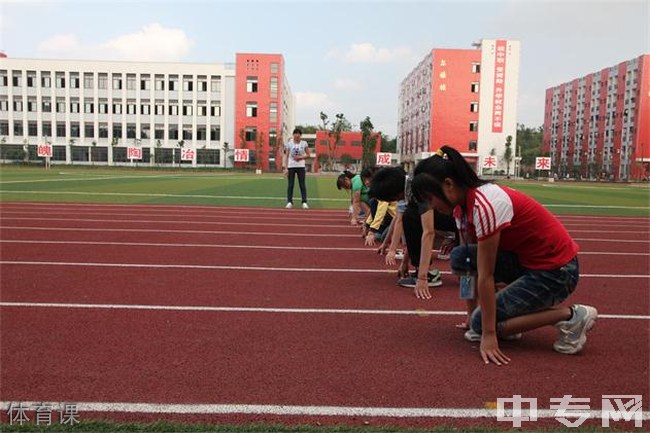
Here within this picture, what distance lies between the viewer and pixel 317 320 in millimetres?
3912

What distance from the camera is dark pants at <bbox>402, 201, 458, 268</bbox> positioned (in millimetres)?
4660

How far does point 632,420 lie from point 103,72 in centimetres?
6945

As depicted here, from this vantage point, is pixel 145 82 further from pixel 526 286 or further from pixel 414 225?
pixel 526 286

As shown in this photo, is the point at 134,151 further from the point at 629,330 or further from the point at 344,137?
the point at 629,330

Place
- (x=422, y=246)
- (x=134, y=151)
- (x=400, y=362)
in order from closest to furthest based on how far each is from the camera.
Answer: (x=400, y=362)
(x=422, y=246)
(x=134, y=151)

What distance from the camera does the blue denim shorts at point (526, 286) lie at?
10.3 feet

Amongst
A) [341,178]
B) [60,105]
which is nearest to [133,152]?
[60,105]

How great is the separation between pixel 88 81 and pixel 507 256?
227 ft

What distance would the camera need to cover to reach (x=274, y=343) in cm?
338

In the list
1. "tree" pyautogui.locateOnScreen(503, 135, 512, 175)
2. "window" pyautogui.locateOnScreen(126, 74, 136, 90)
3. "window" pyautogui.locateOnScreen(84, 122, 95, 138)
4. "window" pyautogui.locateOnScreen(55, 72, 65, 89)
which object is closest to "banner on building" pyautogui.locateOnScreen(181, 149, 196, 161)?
"window" pyautogui.locateOnScreen(126, 74, 136, 90)

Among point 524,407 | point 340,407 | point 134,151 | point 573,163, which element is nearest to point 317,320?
point 340,407

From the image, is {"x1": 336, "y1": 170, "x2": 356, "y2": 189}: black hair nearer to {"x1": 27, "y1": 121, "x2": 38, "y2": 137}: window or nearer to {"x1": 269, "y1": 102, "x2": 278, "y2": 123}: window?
{"x1": 269, "y1": 102, "x2": 278, "y2": 123}: window

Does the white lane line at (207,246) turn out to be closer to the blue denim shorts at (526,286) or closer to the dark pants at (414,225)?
the dark pants at (414,225)

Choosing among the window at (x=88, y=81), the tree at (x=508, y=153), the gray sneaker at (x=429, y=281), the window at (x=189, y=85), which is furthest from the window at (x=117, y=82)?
the gray sneaker at (x=429, y=281)
